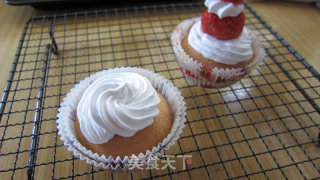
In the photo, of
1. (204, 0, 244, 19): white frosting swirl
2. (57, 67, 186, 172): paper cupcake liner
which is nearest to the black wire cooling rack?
(57, 67, 186, 172): paper cupcake liner

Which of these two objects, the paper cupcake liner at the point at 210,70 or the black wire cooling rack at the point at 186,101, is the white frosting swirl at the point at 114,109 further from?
the paper cupcake liner at the point at 210,70

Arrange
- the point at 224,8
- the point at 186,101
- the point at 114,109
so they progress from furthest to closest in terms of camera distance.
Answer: the point at 186,101, the point at 224,8, the point at 114,109

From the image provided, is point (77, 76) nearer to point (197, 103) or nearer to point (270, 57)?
point (197, 103)

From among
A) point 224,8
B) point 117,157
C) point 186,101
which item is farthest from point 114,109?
point 224,8

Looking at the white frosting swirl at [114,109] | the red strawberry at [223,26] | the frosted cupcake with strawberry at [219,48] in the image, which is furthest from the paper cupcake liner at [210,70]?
the white frosting swirl at [114,109]

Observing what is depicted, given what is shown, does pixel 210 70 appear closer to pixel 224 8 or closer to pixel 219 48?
pixel 219 48
